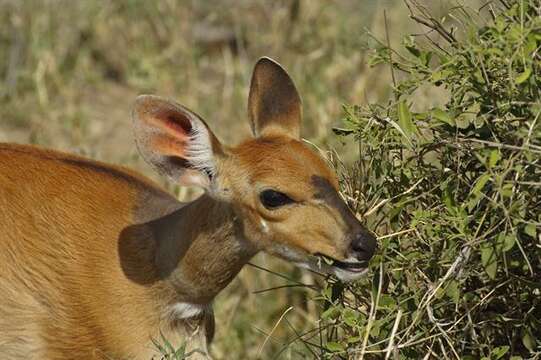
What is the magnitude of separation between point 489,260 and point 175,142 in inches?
58.5

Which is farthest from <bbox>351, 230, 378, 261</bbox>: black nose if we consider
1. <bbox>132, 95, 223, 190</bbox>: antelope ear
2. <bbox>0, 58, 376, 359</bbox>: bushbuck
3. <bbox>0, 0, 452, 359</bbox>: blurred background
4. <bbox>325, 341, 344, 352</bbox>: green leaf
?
<bbox>0, 0, 452, 359</bbox>: blurred background

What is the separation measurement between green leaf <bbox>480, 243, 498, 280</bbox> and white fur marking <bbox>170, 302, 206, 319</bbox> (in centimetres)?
147

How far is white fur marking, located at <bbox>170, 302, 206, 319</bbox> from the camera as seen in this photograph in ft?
19.6

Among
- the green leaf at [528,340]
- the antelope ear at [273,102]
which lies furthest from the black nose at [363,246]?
the antelope ear at [273,102]

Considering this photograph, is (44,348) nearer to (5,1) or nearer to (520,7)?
(520,7)

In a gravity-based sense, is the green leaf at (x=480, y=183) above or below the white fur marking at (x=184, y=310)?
above

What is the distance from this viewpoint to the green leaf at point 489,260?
16.3 ft

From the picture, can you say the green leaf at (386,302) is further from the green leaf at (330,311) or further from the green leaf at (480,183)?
the green leaf at (480,183)

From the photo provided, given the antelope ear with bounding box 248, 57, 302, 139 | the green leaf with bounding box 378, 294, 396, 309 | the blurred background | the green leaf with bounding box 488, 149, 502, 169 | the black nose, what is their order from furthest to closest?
the blurred background < the antelope ear with bounding box 248, 57, 302, 139 < the green leaf with bounding box 378, 294, 396, 309 < the black nose < the green leaf with bounding box 488, 149, 502, 169

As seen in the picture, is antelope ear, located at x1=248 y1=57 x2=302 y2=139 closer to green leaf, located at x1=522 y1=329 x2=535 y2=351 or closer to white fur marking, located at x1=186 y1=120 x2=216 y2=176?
white fur marking, located at x1=186 y1=120 x2=216 y2=176

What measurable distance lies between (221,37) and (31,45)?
5.85ft

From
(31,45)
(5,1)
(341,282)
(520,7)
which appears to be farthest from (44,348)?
(5,1)

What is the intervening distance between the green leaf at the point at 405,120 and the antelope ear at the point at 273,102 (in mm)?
868

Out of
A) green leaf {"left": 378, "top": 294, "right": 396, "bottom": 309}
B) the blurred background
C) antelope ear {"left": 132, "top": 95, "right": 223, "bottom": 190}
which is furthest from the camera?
the blurred background
